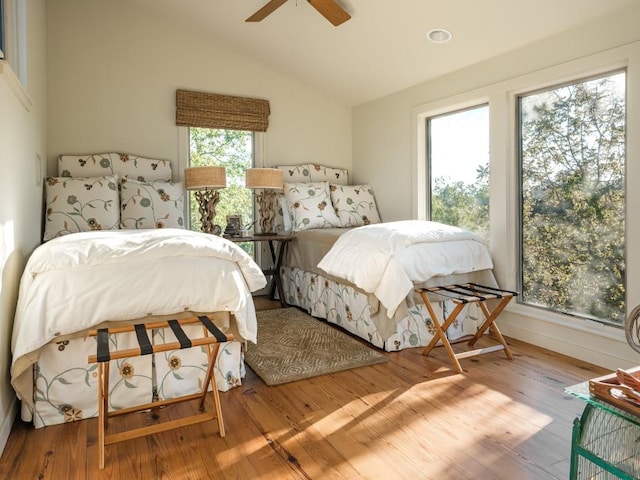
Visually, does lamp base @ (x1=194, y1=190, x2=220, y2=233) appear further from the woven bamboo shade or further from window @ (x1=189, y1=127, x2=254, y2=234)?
the woven bamboo shade

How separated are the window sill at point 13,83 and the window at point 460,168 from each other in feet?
10.1

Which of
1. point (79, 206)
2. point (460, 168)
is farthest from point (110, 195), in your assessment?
point (460, 168)

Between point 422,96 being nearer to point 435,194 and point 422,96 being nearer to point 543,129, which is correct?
point 435,194

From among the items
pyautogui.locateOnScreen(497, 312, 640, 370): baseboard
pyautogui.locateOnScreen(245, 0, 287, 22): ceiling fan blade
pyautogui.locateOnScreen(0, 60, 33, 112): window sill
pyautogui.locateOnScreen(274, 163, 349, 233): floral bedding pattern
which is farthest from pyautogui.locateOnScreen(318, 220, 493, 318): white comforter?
pyautogui.locateOnScreen(0, 60, 33, 112): window sill

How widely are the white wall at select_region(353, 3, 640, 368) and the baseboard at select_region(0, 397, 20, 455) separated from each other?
3.03 meters

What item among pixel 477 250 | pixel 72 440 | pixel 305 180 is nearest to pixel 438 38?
pixel 477 250

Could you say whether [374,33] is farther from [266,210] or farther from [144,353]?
[144,353]

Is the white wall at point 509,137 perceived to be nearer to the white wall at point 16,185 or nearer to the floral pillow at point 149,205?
the floral pillow at point 149,205

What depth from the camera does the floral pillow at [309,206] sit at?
Answer: 4277 mm

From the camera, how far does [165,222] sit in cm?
377

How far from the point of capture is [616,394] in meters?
1.20

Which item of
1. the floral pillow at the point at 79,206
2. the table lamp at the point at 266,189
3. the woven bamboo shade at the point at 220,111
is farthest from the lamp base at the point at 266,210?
the floral pillow at the point at 79,206

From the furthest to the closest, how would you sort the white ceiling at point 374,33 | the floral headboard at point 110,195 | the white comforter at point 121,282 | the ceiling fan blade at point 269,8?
the floral headboard at point 110,195, the ceiling fan blade at point 269,8, the white ceiling at point 374,33, the white comforter at point 121,282

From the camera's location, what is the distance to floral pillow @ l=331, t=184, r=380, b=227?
4.47 metres
